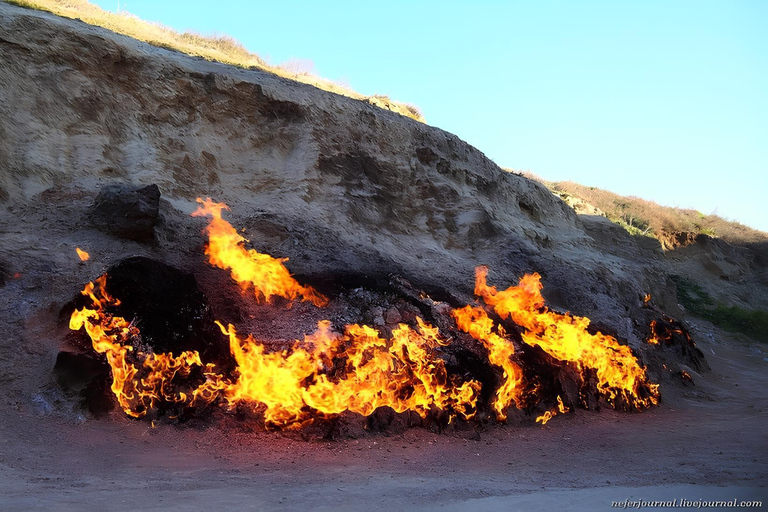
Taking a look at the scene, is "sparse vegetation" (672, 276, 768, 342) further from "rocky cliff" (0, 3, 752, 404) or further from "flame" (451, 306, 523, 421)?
"flame" (451, 306, 523, 421)

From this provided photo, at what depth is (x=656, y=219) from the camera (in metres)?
25.0

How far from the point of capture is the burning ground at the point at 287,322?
20.8 feet

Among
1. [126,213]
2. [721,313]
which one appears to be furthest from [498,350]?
[721,313]

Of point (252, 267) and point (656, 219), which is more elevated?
point (656, 219)

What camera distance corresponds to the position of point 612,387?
10.1m

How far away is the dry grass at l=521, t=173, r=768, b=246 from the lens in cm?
2409

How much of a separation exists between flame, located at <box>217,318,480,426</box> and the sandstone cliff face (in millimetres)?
1749

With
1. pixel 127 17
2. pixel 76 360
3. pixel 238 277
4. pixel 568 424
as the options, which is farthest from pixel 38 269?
pixel 127 17

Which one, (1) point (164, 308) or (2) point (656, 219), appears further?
(2) point (656, 219)

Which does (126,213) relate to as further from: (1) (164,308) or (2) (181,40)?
(2) (181,40)

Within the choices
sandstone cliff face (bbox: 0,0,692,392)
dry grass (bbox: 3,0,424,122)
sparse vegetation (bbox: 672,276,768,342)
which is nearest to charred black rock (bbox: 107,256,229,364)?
sandstone cliff face (bbox: 0,0,692,392)

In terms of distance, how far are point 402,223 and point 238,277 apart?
480cm

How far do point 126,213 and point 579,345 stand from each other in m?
8.96

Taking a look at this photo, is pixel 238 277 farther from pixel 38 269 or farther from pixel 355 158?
pixel 355 158
